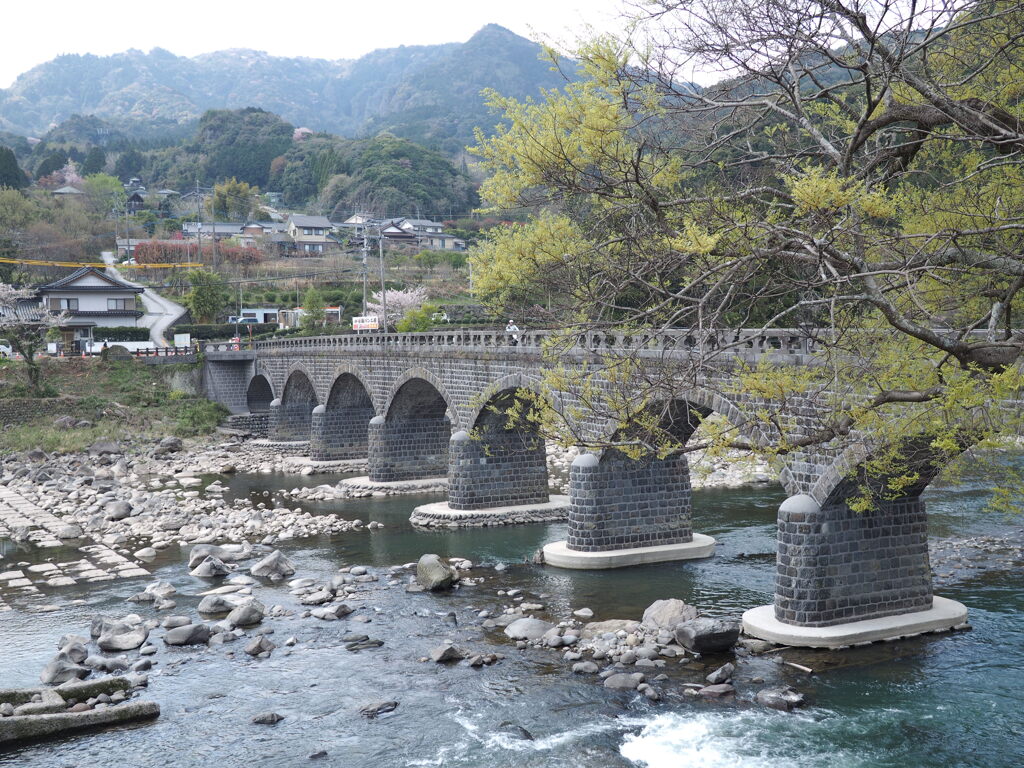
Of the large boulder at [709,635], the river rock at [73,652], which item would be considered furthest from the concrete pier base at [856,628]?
the river rock at [73,652]

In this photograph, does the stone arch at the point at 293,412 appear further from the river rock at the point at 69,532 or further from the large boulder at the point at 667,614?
the large boulder at the point at 667,614

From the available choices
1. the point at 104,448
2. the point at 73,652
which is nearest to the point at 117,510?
the point at 104,448

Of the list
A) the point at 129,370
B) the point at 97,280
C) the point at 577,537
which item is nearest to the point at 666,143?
the point at 577,537

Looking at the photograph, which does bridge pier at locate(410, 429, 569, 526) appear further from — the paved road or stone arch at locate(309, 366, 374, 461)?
the paved road

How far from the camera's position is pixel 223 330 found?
237 ft

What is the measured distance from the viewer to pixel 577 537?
2319 cm

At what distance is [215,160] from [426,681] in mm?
137820

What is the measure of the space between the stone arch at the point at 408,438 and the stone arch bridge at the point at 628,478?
52 mm

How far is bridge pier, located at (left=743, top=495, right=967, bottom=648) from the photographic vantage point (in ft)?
54.5

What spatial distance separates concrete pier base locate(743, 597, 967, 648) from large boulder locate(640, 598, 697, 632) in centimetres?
111

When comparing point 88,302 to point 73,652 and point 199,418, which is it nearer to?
point 199,418

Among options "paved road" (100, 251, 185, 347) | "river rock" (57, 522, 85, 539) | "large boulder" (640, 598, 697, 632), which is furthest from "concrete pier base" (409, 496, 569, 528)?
"paved road" (100, 251, 185, 347)

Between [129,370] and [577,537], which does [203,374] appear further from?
[577,537]

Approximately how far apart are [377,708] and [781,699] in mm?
6336
